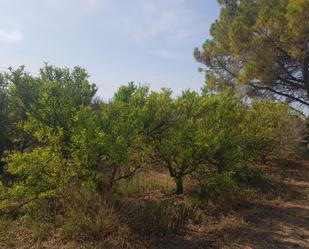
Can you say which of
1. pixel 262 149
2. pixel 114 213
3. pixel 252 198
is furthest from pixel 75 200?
pixel 262 149

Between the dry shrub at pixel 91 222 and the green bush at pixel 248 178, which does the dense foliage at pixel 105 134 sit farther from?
the green bush at pixel 248 178

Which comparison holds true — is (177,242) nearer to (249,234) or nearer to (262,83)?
(249,234)

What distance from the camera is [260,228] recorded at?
511 cm

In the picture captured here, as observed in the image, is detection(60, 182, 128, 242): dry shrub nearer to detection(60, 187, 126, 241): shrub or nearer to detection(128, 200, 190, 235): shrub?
detection(60, 187, 126, 241): shrub

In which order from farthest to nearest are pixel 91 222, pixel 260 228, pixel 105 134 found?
pixel 260 228 < pixel 105 134 < pixel 91 222

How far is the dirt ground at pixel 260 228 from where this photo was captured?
14.7ft

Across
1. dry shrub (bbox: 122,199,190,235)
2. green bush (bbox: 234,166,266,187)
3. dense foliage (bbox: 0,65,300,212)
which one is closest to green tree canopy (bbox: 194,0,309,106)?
dense foliage (bbox: 0,65,300,212)

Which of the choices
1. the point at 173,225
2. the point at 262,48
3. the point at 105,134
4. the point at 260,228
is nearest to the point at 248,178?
the point at 260,228

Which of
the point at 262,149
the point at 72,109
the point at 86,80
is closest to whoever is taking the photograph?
the point at 72,109

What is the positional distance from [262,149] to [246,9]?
17.7ft

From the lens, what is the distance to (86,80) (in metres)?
6.55

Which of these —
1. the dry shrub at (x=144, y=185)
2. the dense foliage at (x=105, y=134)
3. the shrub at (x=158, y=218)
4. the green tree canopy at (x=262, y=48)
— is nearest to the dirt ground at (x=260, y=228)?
the shrub at (x=158, y=218)

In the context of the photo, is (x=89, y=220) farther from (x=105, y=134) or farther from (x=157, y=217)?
(x=105, y=134)

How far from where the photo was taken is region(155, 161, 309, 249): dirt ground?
4488 millimetres
